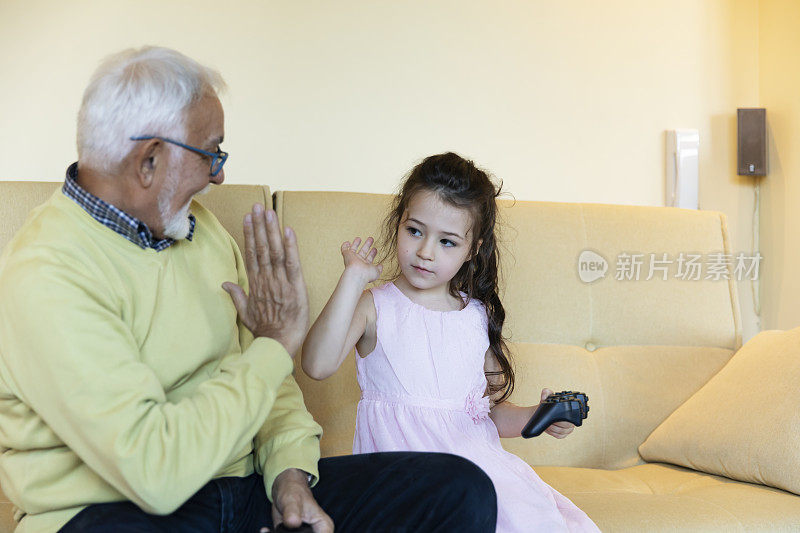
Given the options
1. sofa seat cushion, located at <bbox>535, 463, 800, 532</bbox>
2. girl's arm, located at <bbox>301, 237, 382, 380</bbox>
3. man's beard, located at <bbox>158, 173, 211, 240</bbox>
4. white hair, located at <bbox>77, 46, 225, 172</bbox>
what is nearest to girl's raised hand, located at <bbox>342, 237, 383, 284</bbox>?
girl's arm, located at <bbox>301, 237, 382, 380</bbox>

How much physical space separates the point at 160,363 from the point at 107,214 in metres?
0.25

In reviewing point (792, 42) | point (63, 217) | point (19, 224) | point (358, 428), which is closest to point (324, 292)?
point (358, 428)

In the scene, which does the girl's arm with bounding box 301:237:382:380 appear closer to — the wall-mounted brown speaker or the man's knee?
the man's knee

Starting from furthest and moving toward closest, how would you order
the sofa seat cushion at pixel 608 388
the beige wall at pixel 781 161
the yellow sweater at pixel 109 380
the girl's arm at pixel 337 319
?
1. the beige wall at pixel 781 161
2. the sofa seat cushion at pixel 608 388
3. the girl's arm at pixel 337 319
4. the yellow sweater at pixel 109 380

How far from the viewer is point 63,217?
49.6 inches

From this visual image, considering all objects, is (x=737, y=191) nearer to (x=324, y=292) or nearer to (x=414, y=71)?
(x=414, y=71)

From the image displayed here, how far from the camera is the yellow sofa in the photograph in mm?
2021

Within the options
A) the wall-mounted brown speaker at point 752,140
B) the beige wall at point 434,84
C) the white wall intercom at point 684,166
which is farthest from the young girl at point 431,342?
the wall-mounted brown speaker at point 752,140

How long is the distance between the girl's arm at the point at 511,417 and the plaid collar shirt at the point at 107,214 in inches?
34.6

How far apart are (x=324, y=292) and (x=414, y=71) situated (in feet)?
3.65

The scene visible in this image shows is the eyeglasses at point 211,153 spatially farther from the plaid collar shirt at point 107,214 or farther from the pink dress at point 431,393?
the pink dress at point 431,393

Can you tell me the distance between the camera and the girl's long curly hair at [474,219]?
1.79 m

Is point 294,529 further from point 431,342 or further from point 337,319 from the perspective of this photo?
point 431,342

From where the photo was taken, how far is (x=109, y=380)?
112 cm
